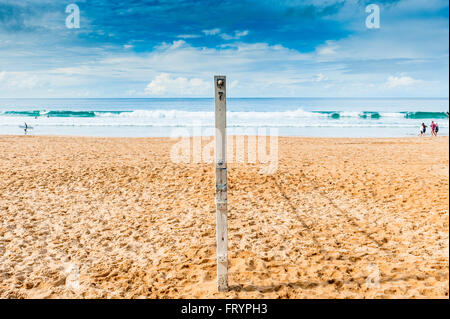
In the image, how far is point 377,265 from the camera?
5262 mm

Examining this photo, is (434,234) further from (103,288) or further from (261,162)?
(261,162)

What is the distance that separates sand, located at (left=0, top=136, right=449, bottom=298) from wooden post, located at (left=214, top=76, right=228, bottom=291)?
478mm

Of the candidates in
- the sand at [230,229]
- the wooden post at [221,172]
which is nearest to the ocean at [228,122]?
the sand at [230,229]

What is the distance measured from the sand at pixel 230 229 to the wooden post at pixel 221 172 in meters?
0.48

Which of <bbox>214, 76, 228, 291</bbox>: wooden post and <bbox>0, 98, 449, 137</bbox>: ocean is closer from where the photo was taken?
<bbox>214, 76, 228, 291</bbox>: wooden post

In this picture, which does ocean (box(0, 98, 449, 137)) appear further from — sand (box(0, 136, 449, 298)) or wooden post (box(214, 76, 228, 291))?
wooden post (box(214, 76, 228, 291))

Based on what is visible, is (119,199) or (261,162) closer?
(119,199)

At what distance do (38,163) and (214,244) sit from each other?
997 cm

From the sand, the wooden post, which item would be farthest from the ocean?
the wooden post

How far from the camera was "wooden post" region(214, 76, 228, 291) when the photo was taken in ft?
12.1

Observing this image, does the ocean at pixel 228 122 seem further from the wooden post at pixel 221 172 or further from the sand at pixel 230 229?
the wooden post at pixel 221 172

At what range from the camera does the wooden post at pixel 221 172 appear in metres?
3.70
